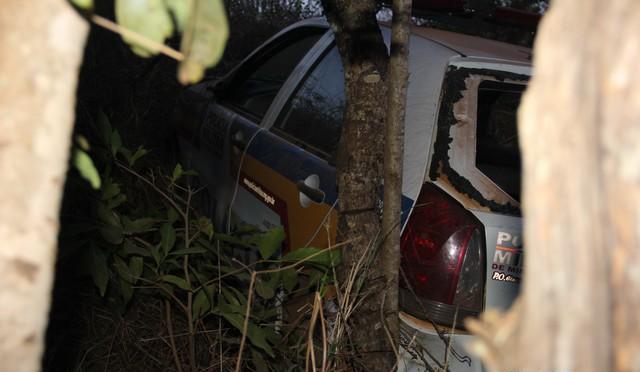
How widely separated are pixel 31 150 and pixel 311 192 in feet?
6.24

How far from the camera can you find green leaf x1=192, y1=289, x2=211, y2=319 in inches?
110

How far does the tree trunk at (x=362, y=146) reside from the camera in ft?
8.45

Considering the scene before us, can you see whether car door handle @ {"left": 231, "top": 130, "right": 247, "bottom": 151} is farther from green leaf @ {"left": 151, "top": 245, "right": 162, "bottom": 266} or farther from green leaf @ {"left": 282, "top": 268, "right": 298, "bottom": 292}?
green leaf @ {"left": 282, "top": 268, "right": 298, "bottom": 292}

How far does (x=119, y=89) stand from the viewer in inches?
232

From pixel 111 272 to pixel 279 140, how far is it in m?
0.85

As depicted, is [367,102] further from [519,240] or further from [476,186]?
[519,240]

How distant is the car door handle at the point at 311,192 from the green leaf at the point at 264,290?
35 cm

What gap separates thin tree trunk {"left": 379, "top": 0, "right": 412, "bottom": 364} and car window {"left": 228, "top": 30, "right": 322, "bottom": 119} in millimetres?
1386

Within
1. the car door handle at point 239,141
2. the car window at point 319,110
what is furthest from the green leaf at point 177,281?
the car door handle at point 239,141

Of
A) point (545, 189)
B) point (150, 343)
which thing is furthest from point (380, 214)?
point (545, 189)

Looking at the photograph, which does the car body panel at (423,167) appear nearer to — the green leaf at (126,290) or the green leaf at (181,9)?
the green leaf at (126,290)

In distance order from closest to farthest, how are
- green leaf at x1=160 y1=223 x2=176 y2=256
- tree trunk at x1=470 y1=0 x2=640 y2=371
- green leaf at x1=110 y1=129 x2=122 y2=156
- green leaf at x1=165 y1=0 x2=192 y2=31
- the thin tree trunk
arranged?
tree trunk at x1=470 y1=0 x2=640 y2=371
green leaf at x1=165 y1=0 x2=192 y2=31
the thin tree trunk
green leaf at x1=160 y1=223 x2=176 y2=256
green leaf at x1=110 y1=129 x2=122 y2=156

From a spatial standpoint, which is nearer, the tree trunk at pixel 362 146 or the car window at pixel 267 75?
the tree trunk at pixel 362 146

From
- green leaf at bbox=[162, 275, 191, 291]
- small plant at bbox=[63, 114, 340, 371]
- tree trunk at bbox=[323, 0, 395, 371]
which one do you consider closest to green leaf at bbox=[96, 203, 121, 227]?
small plant at bbox=[63, 114, 340, 371]
